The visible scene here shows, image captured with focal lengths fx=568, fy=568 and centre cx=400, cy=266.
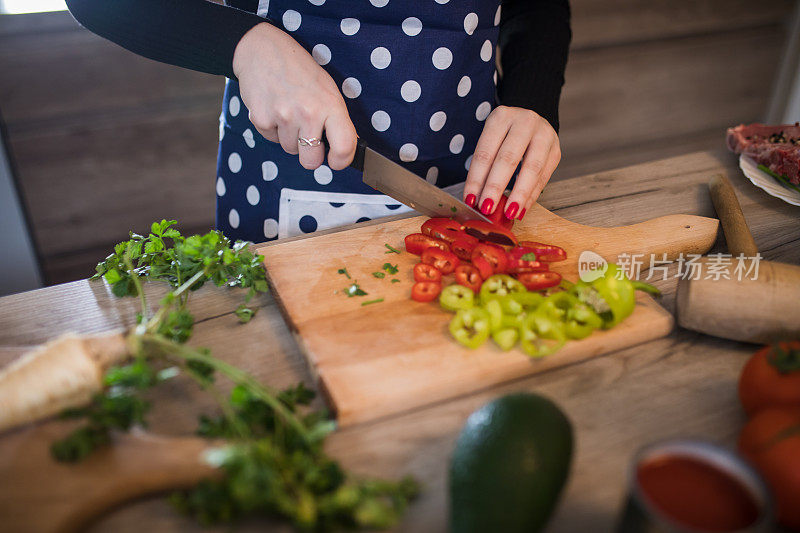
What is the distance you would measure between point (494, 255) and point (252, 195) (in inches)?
24.3

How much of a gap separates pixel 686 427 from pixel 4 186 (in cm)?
250

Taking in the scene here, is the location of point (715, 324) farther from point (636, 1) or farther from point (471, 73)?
point (636, 1)

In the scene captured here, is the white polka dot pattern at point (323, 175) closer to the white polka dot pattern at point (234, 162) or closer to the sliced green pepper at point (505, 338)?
the white polka dot pattern at point (234, 162)

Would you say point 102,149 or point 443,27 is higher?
point 443,27

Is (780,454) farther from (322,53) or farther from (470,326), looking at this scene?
(322,53)

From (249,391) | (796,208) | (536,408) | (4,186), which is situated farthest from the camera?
(4,186)

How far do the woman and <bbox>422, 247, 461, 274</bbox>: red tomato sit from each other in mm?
152

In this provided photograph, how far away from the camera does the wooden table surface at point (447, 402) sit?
66 cm

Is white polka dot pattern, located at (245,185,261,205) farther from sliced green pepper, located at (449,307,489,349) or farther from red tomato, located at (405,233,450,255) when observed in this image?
sliced green pepper, located at (449,307,489,349)

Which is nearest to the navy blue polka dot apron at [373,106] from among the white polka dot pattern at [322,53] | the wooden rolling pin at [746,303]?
the white polka dot pattern at [322,53]

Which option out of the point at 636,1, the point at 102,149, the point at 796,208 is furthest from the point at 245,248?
the point at 636,1

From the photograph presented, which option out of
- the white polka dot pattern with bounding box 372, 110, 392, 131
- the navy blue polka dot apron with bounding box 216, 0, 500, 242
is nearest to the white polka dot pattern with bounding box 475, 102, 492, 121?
the navy blue polka dot apron with bounding box 216, 0, 500, 242

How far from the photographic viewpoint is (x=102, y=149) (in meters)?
2.35

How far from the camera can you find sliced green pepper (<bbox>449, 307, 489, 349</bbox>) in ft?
2.81
